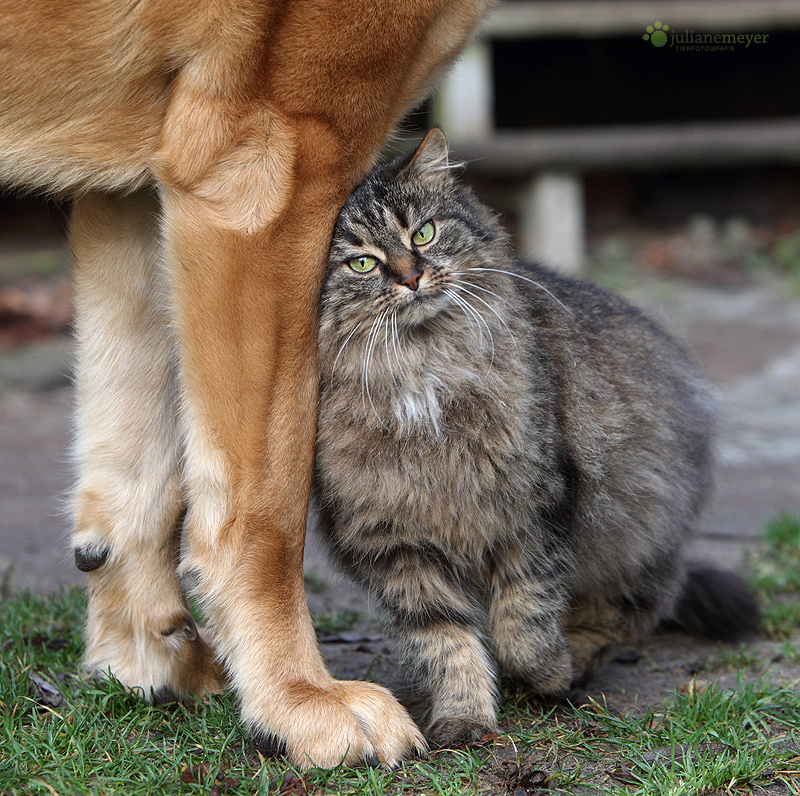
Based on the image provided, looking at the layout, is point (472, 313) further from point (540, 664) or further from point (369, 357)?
point (540, 664)

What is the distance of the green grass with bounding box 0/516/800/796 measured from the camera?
1818mm

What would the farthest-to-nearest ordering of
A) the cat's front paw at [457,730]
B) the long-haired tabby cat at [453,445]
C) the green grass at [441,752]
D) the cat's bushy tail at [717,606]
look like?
the cat's bushy tail at [717,606] → the long-haired tabby cat at [453,445] → the cat's front paw at [457,730] → the green grass at [441,752]

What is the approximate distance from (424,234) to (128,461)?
861 mm

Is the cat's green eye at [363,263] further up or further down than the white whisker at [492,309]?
further up

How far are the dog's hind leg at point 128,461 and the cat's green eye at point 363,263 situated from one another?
0.43 meters

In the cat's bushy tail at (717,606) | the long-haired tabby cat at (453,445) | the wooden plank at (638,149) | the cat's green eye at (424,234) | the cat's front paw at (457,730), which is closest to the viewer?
the cat's front paw at (457,730)

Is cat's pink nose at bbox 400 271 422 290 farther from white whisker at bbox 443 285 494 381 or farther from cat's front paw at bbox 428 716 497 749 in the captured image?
cat's front paw at bbox 428 716 497 749

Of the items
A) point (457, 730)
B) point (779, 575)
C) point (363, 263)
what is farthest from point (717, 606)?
point (363, 263)

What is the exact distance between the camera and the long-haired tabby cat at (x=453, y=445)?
2158mm

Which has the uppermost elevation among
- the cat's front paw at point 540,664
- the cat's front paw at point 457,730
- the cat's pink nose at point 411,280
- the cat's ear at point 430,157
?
the cat's ear at point 430,157

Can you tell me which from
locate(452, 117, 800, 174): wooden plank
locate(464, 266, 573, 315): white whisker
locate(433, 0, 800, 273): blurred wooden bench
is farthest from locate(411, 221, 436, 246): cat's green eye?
locate(433, 0, 800, 273): blurred wooden bench

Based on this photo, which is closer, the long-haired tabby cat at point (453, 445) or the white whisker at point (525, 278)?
the long-haired tabby cat at point (453, 445)

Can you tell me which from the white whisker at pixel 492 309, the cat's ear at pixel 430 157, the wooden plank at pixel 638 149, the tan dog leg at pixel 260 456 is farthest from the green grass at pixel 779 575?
the wooden plank at pixel 638 149

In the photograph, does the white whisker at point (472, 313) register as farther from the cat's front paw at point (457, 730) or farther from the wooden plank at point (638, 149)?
the wooden plank at point (638, 149)
